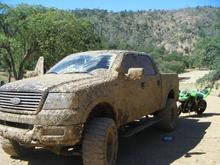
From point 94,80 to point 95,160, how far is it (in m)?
1.34

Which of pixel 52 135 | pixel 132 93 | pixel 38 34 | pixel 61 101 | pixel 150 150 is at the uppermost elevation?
pixel 38 34

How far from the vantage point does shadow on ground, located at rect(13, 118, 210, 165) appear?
8117 millimetres

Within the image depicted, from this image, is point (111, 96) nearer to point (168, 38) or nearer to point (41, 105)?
point (41, 105)

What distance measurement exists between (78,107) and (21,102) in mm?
925

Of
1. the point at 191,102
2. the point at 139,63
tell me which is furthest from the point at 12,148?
the point at 191,102

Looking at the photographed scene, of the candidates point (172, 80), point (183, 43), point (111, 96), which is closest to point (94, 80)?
point (111, 96)

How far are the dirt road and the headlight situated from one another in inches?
75.2

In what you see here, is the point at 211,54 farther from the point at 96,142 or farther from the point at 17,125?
the point at 17,125

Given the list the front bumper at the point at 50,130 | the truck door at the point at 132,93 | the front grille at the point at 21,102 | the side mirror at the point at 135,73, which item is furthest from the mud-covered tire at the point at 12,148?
the side mirror at the point at 135,73

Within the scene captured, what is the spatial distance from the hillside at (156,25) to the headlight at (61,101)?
9605 cm

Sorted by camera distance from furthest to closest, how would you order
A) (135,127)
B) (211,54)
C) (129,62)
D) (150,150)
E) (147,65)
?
(211,54), (147,65), (135,127), (150,150), (129,62)

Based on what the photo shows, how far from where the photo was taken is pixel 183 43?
110m

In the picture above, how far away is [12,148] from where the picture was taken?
26.6 ft

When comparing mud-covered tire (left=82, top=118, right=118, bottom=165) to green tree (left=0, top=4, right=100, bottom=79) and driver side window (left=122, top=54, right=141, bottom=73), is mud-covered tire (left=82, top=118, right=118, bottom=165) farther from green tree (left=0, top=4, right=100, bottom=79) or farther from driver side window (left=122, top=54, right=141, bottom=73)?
green tree (left=0, top=4, right=100, bottom=79)
